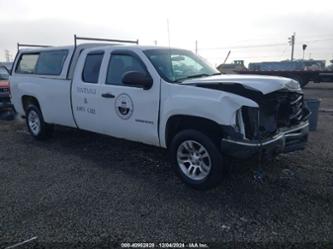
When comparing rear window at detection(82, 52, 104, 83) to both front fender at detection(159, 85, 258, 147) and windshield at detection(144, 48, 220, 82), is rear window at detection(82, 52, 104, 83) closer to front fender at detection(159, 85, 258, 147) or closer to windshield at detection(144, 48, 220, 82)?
windshield at detection(144, 48, 220, 82)

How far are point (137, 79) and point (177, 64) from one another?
Result: 84 cm

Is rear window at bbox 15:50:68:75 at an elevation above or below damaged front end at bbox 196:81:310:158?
above

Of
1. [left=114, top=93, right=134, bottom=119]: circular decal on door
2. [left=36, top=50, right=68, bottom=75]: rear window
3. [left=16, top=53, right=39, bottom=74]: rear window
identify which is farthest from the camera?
[left=16, top=53, right=39, bottom=74]: rear window

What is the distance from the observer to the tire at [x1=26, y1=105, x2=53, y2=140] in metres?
7.17

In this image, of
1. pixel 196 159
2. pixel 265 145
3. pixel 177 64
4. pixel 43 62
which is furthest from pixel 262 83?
pixel 43 62

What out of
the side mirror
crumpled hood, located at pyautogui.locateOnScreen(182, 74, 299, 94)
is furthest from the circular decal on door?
crumpled hood, located at pyautogui.locateOnScreen(182, 74, 299, 94)

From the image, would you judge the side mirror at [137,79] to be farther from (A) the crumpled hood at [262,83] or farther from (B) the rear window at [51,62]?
(B) the rear window at [51,62]

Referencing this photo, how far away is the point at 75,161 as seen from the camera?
5.80 m

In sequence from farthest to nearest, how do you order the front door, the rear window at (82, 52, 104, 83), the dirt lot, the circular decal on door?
the rear window at (82, 52, 104, 83) → the circular decal on door → the front door → the dirt lot

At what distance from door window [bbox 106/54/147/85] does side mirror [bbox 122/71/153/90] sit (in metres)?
0.34

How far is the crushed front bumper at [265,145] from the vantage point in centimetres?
382

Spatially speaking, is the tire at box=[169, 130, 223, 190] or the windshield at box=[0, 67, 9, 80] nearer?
the tire at box=[169, 130, 223, 190]

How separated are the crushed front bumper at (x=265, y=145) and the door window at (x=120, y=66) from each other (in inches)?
73.8

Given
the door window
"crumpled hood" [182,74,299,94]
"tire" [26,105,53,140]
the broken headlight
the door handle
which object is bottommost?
"tire" [26,105,53,140]
